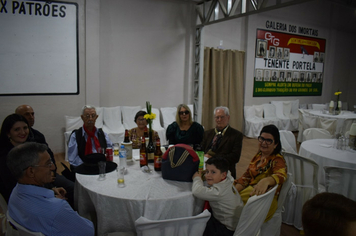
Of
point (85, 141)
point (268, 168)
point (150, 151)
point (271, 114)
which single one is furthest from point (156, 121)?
point (268, 168)

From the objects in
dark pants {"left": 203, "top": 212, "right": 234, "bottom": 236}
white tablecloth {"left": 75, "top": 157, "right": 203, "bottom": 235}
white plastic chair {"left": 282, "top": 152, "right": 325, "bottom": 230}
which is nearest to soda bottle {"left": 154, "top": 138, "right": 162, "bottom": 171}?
white tablecloth {"left": 75, "top": 157, "right": 203, "bottom": 235}

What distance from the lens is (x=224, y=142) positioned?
3010mm

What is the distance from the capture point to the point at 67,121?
210 inches

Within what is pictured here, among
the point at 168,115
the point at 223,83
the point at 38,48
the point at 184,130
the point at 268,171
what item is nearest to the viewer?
the point at 268,171

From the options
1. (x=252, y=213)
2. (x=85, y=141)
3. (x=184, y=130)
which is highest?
(x=184, y=130)

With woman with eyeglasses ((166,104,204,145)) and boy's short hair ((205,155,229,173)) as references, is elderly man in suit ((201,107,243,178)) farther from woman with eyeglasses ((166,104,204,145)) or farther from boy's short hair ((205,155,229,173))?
boy's short hair ((205,155,229,173))

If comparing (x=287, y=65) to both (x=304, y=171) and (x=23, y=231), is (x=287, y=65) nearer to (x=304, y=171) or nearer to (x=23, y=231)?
(x=304, y=171)

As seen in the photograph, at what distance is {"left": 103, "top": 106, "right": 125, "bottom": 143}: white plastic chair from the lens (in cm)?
547

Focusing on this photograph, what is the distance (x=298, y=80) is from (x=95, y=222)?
8.55 meters

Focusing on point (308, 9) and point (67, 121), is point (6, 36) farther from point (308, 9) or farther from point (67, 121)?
point (308, 9)

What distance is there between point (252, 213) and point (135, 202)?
83cm

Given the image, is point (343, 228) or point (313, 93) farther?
point (313, 93)

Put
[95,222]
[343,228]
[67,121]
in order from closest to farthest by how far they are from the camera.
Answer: [343,228] → [95,222] → [67,121]

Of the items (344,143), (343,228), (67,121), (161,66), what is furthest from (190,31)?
(343,228)
